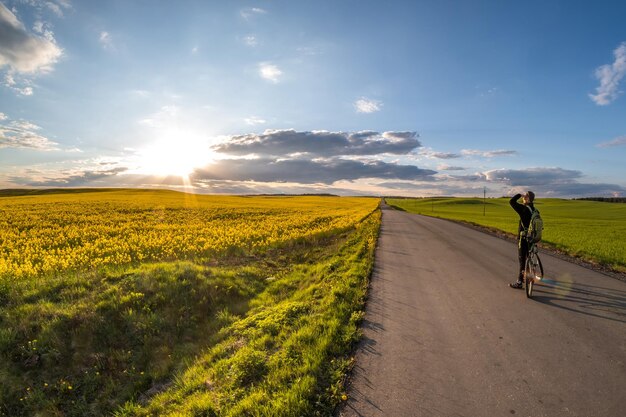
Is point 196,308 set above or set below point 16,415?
above

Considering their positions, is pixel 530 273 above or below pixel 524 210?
Result: below

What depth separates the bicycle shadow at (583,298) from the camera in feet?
25.2

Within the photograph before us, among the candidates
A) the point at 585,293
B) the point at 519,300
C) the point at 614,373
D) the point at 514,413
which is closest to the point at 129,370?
the point at 514,413

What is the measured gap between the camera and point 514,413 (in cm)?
418

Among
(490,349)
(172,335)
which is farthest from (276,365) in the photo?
(172,335)

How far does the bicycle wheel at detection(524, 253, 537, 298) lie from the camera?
8.72 m

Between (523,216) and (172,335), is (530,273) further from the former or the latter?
(172,335)

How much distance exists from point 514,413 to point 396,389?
Result: 4.72ft

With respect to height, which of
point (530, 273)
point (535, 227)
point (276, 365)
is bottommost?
point (276, 365)

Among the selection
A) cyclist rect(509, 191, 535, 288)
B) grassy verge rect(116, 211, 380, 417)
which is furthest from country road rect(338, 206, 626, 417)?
cyclist rect(509, 191, 535, 288)

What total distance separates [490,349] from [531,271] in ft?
12.9

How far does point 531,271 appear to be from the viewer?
8.73m

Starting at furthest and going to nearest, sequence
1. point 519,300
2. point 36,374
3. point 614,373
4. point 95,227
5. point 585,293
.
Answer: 1. point 95,227
2. point 585,293
3. point 519,300
4. point 36,374
5. point 614,373

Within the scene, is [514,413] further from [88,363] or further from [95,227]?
[95,227]
